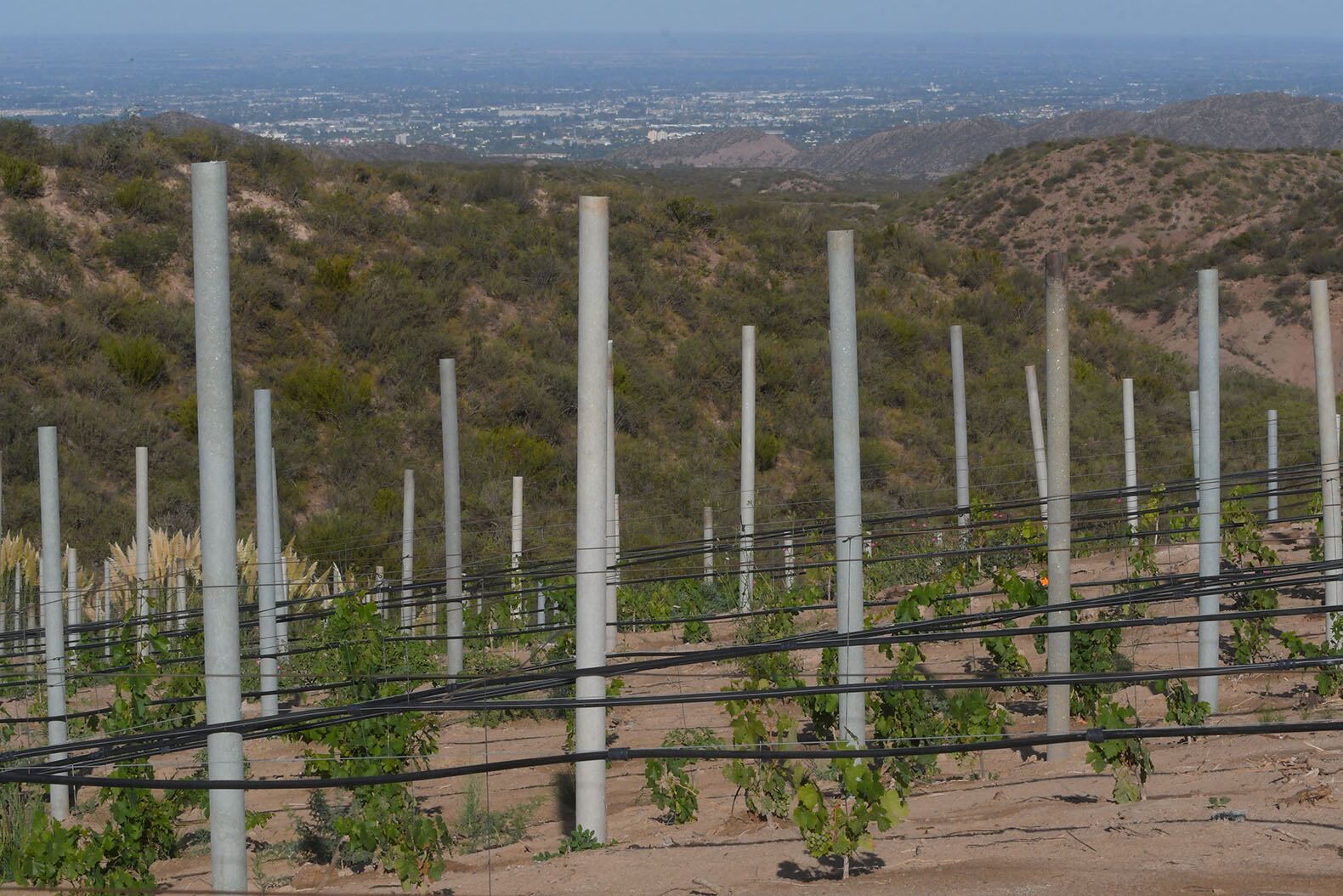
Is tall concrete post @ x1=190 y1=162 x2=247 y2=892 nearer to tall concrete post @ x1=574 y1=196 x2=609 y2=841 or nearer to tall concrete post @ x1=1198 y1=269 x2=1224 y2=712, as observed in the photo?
tall concrete post @ x1=574 y1=196 x2=609 y2=841

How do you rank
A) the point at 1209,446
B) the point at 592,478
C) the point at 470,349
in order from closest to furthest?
the point at 592,478 < the point at 1209,446 < the point at 470,349

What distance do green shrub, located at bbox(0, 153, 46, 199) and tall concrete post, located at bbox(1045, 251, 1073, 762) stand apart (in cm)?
2061

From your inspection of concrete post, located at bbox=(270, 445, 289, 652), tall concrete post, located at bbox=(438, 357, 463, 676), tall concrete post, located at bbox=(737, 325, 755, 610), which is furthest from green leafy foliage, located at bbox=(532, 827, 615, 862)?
tall concrete post, located at bbox=(737, 325, 755, 610)

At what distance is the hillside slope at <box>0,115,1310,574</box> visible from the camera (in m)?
18.8

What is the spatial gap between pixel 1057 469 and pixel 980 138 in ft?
348

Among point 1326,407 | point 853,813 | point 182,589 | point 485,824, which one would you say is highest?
point 1326,407

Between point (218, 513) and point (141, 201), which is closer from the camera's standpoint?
point (218, 513)

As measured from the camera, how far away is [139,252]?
2316 cm

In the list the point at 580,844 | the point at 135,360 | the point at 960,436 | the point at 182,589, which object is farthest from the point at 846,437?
the point at 135,360

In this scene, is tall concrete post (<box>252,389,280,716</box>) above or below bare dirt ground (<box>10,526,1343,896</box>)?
above

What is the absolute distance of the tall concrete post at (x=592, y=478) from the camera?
6.58 meters

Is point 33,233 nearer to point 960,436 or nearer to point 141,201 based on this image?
point 141,201

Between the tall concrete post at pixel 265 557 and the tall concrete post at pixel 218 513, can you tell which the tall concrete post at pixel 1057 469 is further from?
the tall concrete post at pixel 265 557

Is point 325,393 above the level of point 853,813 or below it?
above
